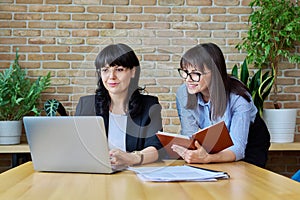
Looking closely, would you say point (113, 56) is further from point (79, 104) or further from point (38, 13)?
point (38, 13)

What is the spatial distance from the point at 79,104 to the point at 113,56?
261 millimetres

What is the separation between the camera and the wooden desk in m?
1.25

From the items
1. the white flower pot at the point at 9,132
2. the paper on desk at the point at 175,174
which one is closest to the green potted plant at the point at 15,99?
the white flower pot at the point at 9,132

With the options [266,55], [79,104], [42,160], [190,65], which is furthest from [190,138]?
[266,55]

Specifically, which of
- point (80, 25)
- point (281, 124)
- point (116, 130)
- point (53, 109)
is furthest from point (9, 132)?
point (281, 124)

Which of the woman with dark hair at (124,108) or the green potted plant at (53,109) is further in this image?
the green potted plant at (53,109)

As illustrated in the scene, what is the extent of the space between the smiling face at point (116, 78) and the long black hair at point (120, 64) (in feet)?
0.04

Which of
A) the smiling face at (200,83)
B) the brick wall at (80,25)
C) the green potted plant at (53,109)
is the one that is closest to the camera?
the smiling face at (200,83)

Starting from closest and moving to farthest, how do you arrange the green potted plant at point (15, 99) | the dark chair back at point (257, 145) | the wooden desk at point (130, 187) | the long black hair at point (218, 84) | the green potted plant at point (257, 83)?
the wooden desk at point (130, 187) < the long black hair at point (218, 84) < the dark chair back at point (257, 145) < the green potted plant at point (15, 99) < the green potted plant at point (257, 83)

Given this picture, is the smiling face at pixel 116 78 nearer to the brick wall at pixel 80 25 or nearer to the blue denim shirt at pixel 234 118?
the blue denim shirt at pixel 234 118

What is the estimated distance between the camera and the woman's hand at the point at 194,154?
189cm

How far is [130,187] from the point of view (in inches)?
54.6

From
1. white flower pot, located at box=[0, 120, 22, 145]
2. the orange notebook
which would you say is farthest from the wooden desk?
white flower pot, located at box=[0, 120, 22, 145]

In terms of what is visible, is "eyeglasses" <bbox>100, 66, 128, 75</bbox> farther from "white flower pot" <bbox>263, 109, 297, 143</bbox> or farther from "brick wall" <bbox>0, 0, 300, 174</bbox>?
"white flower pot" <bbox>263, 109, 297, 143</bbox>
